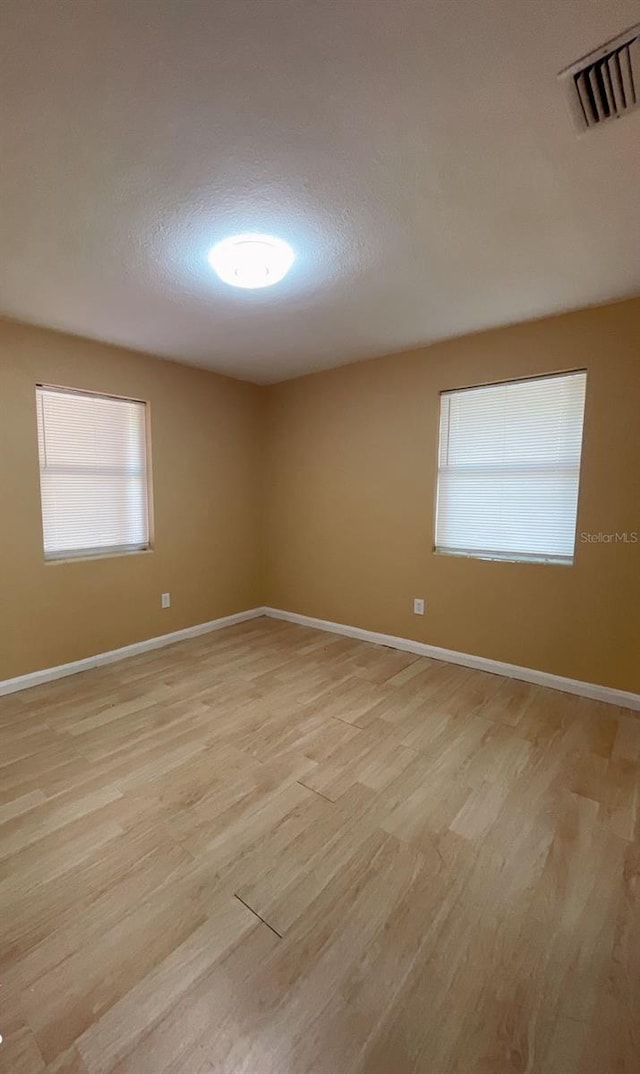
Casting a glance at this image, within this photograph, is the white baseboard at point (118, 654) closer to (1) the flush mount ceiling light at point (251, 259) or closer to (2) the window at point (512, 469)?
(2) the window at point (512, 469)

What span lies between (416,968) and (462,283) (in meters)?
2.86

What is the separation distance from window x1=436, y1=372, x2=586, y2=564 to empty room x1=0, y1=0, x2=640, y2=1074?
0.08 feet

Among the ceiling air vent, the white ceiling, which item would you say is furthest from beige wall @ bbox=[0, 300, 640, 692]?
the ceiling air vent

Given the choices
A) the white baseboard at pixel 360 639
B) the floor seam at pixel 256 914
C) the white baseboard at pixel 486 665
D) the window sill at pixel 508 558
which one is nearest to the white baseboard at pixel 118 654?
the white baseboard at pixel 360 639

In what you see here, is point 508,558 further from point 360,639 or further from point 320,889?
point 320,889

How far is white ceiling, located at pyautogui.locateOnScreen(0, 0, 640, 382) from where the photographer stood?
3.40ft

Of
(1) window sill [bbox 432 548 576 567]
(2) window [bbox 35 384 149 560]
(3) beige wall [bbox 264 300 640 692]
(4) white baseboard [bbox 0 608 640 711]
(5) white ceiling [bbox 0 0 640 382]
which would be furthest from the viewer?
(2) window [bbox 35 384 149 560]

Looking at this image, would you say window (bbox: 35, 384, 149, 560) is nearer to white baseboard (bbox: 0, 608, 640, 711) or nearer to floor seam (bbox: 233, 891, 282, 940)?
white baseboard (bbox: 0, 608, 640, 711)

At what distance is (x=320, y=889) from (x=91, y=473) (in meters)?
3.04

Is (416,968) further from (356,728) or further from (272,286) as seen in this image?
(272,286)

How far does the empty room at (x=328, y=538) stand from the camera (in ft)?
3.58

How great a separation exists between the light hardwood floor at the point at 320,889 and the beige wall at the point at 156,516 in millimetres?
669

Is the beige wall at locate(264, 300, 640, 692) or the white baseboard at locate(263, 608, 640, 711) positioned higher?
the beige wall at locate(264, 300, 640, 692)

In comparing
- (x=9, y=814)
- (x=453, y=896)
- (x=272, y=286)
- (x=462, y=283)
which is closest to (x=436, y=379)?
(x=462, y=283)
